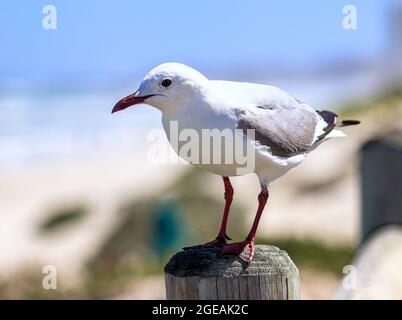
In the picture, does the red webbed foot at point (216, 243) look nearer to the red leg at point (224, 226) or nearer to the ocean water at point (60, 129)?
the red leg at point (224, 226)

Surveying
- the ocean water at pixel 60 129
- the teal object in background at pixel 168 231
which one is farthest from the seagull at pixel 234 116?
the ocean water at pixel 60 129

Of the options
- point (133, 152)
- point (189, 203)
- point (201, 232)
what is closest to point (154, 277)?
point (201, 232)

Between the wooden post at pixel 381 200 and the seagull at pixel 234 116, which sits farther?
the wooden post at pixel 381 200

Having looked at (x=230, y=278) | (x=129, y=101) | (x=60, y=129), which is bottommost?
(x=60, y=129)

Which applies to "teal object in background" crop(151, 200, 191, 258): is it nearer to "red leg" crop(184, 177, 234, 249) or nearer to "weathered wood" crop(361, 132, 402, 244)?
"weathered wood" crop(361, 132, 402, 244)

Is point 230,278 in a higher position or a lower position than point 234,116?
lower

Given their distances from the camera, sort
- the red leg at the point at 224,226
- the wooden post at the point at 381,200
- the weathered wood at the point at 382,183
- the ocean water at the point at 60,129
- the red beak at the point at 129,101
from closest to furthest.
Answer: the red beak at the point at 129,101, the red leg at the point at 224,226, the wooden post at the point at 381,200, the weathered wood at the point at 382,183, the ocean water at the point at 60,129

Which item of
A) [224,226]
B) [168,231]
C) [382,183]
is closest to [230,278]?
[224,226]

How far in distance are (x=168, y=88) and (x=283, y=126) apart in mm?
810

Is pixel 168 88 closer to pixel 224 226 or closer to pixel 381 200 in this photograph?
pixel 224 226

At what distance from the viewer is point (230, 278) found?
3.51m

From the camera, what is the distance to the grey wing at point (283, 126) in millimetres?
3801

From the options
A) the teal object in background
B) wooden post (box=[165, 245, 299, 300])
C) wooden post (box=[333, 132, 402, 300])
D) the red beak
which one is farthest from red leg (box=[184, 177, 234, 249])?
the teal object in background

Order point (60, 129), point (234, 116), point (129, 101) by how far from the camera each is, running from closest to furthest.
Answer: point (129, 101) → point (234, 116) → point (60, 129)
